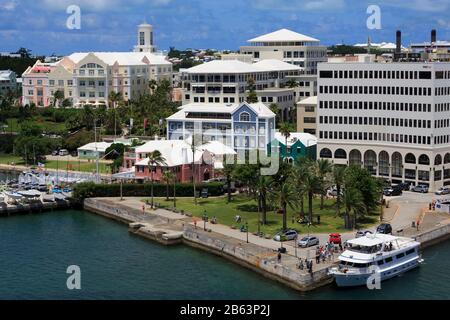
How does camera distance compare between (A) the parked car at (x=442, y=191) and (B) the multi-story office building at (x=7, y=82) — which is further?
(B) the multi-story office building at (x=7, y=82)

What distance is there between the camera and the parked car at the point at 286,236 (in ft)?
194

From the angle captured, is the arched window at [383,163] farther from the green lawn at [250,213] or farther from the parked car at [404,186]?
the green lawn at [250,213]

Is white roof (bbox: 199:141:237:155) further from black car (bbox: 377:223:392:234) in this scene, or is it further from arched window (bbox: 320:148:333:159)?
black car (bbox: 377:223:392:234)

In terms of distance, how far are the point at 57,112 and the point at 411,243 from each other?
302ft

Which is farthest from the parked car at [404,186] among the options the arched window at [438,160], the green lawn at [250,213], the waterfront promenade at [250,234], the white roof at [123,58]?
the white roof at [123,58]

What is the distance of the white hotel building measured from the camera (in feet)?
264

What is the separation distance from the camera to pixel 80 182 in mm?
83812

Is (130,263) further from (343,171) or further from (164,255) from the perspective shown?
(343,171)

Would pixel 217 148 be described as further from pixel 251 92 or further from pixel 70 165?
pixel 251 92

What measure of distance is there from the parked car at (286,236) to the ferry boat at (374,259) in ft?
19.3

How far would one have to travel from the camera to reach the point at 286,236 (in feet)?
195

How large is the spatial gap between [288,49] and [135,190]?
6605 cm

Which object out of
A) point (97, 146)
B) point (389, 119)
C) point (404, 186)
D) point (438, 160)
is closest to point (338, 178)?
point (404, 186)
